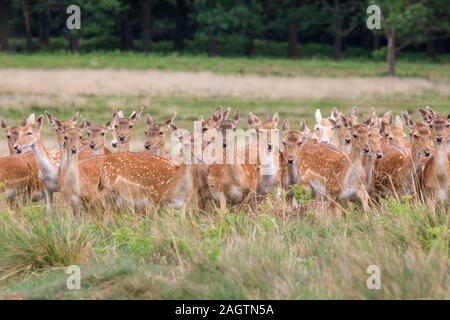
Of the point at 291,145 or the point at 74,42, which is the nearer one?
the point at 291,145

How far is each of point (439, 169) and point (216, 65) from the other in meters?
30.9

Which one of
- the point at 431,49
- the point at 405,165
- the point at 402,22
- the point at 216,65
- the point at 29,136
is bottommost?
the point at 216,65

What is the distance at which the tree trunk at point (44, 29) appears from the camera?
5338cm

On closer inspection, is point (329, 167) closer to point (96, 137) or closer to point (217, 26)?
point (96, 137)

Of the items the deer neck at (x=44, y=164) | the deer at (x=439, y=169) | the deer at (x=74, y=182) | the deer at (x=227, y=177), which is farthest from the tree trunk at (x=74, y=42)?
the deer at (x=439, y=169)

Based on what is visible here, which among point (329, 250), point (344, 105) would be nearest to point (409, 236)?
point (329, 250)

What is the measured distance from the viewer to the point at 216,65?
4200 centimetres

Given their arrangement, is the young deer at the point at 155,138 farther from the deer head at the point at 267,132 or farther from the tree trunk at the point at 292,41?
the tree trunk at the point at 292,41

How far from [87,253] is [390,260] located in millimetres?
2642

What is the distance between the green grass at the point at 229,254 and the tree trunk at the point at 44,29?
43390 mm

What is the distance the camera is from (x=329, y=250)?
923cm

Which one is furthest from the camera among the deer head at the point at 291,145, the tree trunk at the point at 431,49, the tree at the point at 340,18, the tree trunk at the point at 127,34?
the tree trunk at the point at 127,34

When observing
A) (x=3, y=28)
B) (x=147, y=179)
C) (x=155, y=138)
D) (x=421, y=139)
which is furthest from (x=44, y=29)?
(x=421, y=139)

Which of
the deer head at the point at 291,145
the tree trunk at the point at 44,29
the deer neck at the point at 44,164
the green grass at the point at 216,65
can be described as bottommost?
the green grass at the point at 216,65
